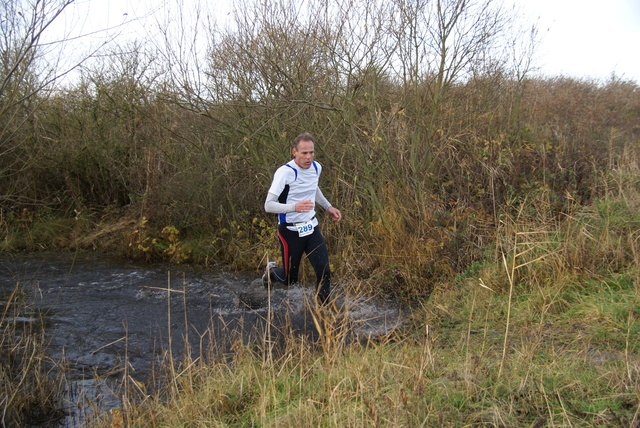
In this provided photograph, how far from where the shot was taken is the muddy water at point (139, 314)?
477 centimetres

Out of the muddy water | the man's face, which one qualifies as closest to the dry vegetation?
the muddy water

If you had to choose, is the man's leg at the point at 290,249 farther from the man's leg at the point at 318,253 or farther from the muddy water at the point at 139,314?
the muddy water at the point at 139,314

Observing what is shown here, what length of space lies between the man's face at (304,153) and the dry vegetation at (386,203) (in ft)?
6.02

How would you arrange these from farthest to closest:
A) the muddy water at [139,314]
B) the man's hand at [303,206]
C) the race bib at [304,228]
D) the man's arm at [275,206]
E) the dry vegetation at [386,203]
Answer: the race bib at [304,228], the man's arm at [275,206], the man's hand at [303,206], the muddy water at [139,314], the dry vegetation at [386,203]

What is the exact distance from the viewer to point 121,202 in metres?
12.3

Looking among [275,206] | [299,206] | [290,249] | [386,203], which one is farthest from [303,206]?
[386,203]

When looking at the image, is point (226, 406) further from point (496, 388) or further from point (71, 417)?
point (496, 388)

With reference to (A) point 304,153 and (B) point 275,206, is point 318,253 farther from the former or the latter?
(A) point 304,153

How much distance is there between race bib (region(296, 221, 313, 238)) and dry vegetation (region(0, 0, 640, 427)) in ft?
3.80

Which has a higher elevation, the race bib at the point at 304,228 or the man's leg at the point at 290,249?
the race bib at the point at 304,228

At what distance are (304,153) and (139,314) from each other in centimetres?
311

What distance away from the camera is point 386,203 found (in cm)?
777

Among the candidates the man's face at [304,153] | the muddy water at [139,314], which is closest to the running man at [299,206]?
the man's face at [304,153]

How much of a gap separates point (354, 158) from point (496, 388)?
5372 millimetres
